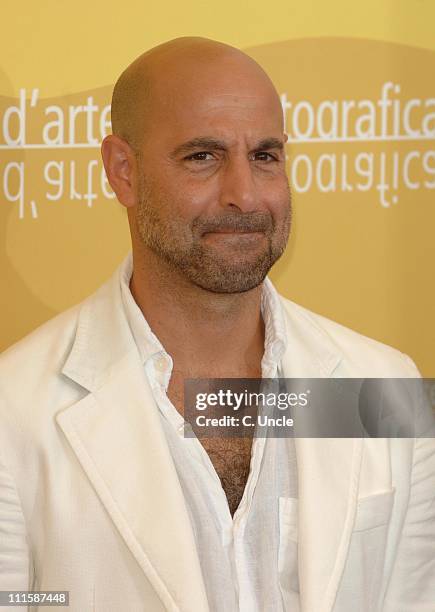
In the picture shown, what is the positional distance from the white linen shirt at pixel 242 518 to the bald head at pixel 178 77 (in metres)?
0.31

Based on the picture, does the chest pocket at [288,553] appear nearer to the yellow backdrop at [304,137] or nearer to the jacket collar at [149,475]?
the jacket collar at [149,475]

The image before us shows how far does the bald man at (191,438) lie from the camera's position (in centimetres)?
138

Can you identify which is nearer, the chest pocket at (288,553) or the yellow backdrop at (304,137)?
the chest pocket at (288,553)

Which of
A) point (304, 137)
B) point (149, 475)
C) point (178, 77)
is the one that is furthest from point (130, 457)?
point (304, 137)

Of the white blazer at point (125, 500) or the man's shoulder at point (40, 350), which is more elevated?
the man's shoulder at point (40, 350)

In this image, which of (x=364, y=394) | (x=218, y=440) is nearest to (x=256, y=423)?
(x=218, y=440)

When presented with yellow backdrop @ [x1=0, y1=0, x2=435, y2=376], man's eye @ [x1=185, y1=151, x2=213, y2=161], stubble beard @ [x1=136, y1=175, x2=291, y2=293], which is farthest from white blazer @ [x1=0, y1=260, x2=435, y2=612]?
yellow backdrop @ [x1=0, y1=0, x2=435, y2=376]

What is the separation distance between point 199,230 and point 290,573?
49 cm

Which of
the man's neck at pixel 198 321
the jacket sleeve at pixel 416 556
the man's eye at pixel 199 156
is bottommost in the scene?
the jacket sleeve at pixel 416 556

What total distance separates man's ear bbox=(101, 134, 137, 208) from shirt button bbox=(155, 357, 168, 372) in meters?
0.24

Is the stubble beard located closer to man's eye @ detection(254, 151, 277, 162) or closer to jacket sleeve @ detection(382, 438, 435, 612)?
man's eye @ detection(254, 151, 277, 162)

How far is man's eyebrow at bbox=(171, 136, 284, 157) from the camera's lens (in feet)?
4.74

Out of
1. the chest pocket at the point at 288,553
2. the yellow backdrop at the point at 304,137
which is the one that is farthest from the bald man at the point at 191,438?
the yellow backdrop at the point at 304,137

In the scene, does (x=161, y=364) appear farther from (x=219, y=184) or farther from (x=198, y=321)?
(x=219, y=184)
